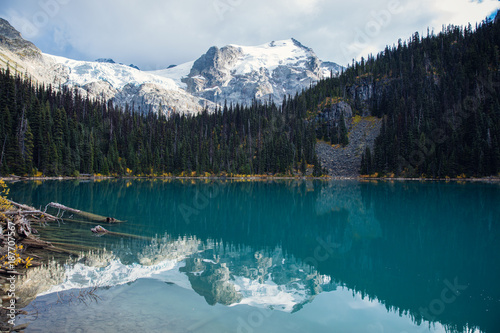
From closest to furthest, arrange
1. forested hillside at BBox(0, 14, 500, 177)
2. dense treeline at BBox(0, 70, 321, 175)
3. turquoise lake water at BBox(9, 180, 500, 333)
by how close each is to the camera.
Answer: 1. turquoise lake water at BBox(9, 180, 500, 333)
2. dense treeline at BBox(0, 70, 321, 175)
3. forested hillside at BBox(0, 14, 500, 177)

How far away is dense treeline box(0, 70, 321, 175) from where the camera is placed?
79688 mm

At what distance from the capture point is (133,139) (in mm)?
122312

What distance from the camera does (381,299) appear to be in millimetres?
11555

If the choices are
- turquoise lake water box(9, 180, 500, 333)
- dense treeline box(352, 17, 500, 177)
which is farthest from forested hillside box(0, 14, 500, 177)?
turquoise lake water box(9, 180, 500, 333)

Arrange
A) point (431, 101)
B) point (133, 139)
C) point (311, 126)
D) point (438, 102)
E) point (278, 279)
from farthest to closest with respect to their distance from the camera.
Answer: point (311, 126) < point (133, 139) < point (431, 101) < point (438, 102) < point (278, 279)

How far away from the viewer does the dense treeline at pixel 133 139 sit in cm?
7969

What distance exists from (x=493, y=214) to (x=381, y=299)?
26583 millimetres

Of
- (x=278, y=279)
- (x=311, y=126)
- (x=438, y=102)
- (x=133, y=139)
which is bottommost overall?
(x=278, y=279)

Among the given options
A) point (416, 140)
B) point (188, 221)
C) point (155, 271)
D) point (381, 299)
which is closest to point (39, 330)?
point (155, 271)

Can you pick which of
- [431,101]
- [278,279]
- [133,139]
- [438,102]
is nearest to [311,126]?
[431,101]

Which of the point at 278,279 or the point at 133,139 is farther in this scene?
the point at 133,139

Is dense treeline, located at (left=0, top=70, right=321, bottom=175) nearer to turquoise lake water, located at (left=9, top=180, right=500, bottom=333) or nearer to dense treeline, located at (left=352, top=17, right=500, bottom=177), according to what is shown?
dense treeline, located at (left=352, top=17, right=500, bottom=177)

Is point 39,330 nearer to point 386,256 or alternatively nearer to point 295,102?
point 386,256

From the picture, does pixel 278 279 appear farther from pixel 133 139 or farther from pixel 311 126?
pixel 311 126
